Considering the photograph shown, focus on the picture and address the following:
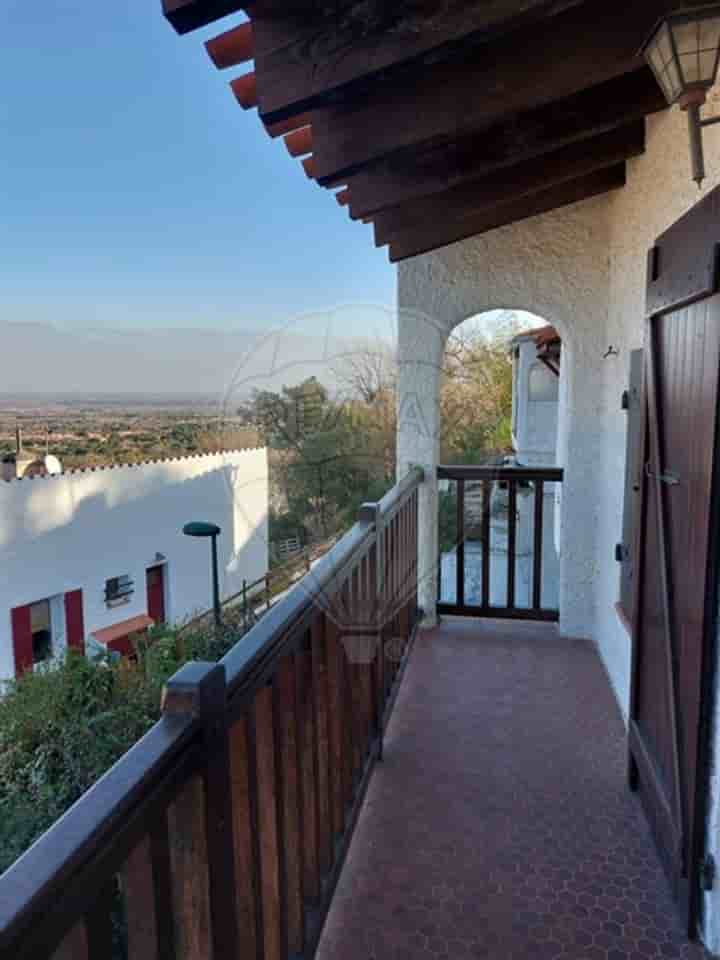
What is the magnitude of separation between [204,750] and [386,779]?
1.80m

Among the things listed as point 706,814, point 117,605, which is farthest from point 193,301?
point 706,814

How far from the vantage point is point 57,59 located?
1049 centimetres

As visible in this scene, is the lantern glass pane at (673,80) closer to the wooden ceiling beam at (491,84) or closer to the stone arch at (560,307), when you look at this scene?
the wooden ceiling beam at (491,84)

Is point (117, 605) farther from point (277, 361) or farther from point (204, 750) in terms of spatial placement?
point (204, 750)

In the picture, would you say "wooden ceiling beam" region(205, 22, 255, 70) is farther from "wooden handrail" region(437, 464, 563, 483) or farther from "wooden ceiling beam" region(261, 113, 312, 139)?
"wooden handrail" region(437, 464, 563, 483)

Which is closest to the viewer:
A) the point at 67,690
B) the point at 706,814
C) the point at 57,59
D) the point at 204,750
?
the point at 204,750

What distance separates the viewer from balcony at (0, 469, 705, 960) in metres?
0.75

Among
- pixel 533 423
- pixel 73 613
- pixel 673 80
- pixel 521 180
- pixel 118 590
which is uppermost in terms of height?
pixel 521 180

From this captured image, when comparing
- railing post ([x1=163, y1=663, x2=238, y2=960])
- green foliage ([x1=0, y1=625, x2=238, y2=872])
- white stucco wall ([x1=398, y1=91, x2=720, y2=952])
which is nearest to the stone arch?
white stucco wall ([x1=398, y1=91, x2=720, y2=952])

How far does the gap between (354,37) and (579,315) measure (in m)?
2.44

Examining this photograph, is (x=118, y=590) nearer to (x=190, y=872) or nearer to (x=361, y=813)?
(x=361, y=813)

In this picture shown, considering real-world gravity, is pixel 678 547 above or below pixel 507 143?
below

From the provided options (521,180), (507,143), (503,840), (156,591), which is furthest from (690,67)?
(156,591)

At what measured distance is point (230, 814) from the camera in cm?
100
